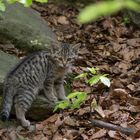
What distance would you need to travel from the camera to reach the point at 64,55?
549cm

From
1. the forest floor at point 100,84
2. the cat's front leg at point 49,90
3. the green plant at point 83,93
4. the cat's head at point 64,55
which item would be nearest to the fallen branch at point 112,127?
the forest floor at point 100,84

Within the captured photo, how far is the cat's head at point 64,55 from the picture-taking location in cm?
548

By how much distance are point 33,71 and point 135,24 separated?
4.18 meters

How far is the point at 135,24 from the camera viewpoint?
887cm

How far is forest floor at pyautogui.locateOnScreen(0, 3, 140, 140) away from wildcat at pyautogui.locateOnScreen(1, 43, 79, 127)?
1.05 ft

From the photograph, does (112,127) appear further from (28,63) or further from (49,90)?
(28,63)

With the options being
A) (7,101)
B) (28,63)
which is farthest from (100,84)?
(7,101)

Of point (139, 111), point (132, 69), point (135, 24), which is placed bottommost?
point (139, 111)

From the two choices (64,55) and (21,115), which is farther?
(64,55)

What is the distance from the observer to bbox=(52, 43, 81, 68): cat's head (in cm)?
548

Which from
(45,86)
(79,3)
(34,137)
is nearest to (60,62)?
(45,86)

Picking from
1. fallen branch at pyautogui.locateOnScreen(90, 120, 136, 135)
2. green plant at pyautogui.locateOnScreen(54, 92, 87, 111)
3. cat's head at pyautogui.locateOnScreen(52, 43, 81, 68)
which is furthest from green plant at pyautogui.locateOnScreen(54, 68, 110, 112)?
cat's head at pyautogui.locateOnScreen(52, 43, 81, 68)

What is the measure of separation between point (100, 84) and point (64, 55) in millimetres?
845

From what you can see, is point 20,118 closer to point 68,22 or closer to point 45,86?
point 45,86
